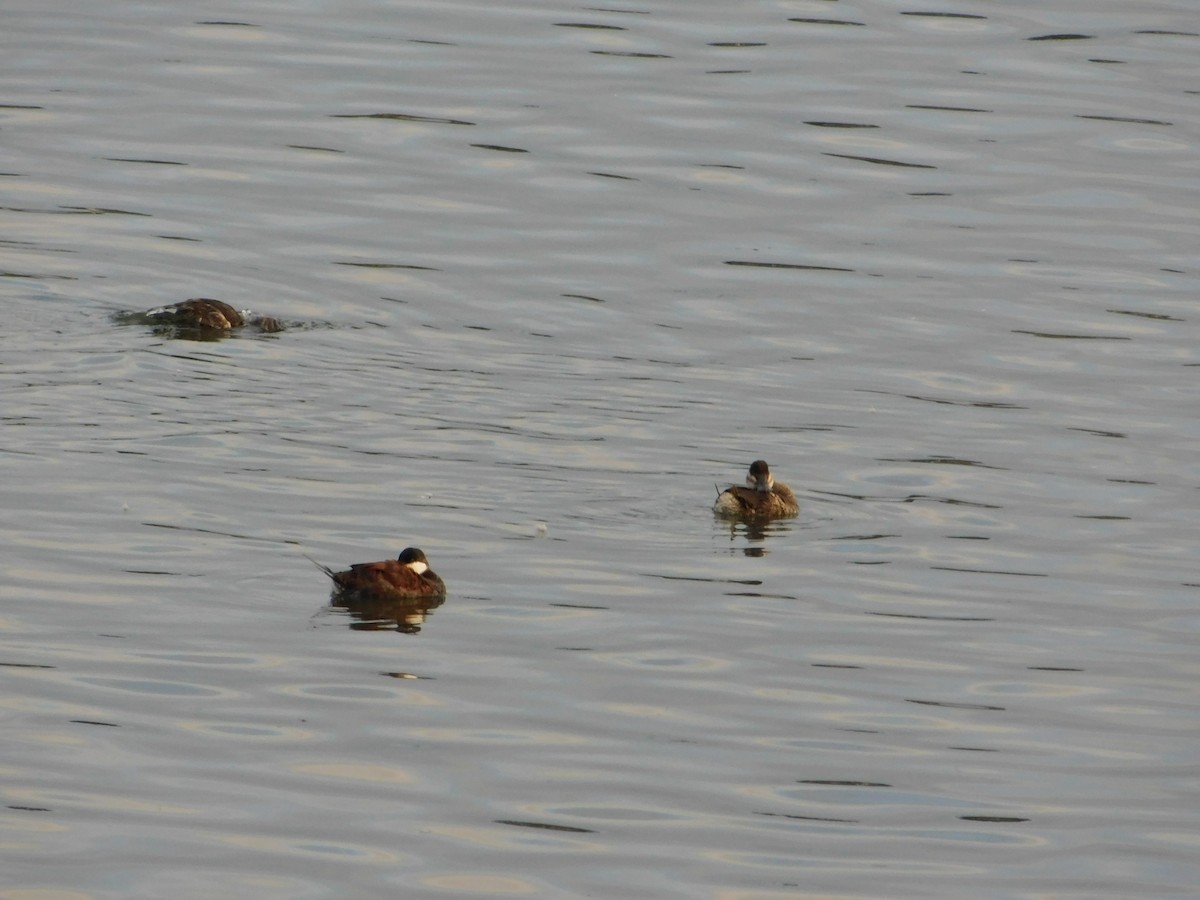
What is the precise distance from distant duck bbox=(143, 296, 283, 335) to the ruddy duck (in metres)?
6.69

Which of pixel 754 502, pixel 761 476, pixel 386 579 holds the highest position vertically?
Result: pixel 761 476

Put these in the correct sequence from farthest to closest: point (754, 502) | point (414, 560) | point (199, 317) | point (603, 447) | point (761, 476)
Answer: point (199, 317) < point (603, 447) < point (761, 476) < point (754, 502) < point (414, 560)

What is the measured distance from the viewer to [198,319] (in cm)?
1984

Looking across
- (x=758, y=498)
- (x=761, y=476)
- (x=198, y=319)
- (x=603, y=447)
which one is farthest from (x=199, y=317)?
(x=758, y=498)

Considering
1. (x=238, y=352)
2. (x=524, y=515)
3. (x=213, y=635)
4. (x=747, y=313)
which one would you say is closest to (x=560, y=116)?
(x=747, y=313)

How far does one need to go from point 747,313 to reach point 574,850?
12.1 metres

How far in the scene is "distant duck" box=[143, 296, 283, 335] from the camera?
1983 cm

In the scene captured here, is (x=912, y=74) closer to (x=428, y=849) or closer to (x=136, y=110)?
(x=136, y=110)

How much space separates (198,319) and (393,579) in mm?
7206

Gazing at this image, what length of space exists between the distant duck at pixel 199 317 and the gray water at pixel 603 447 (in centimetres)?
28

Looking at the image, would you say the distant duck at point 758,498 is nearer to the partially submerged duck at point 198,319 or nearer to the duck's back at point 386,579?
the duck's back at point 386,579

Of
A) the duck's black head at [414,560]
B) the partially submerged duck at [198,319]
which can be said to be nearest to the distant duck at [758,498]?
the duck's black head at [414,560]

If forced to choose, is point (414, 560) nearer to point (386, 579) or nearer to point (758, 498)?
point (386, 579)

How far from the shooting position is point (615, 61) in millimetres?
30516
